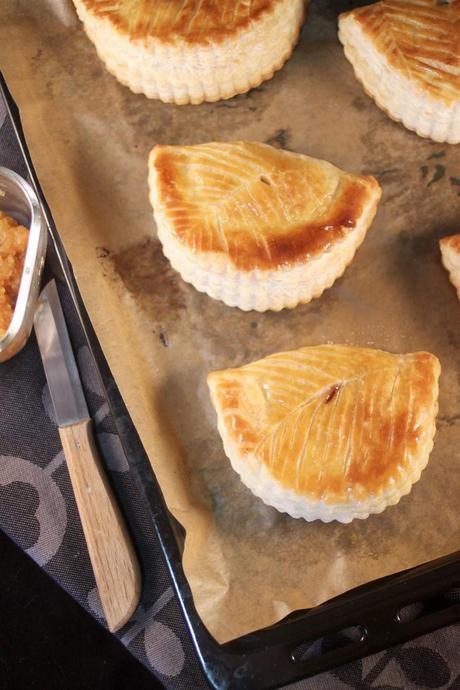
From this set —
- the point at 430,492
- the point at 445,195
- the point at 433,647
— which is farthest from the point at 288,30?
the point at 433,647

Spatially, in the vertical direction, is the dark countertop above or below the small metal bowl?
below

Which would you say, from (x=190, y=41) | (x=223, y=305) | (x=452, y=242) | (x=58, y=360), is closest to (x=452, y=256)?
(x=452, y=242)

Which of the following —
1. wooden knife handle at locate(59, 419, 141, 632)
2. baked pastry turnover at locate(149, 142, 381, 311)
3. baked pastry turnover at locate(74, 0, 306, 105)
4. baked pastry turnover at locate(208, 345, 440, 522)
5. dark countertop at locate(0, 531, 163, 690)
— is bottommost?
dark countertop at locate(0, 531, 163, 690)

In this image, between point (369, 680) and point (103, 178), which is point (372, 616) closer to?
point (369, 680)

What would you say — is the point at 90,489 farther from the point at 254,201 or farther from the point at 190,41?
the point at 190,41

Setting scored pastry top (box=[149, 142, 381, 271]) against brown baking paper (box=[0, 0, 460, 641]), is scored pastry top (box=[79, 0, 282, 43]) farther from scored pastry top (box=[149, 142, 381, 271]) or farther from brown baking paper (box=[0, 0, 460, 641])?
scored pastry top (box=[149, 142, 381, 271])

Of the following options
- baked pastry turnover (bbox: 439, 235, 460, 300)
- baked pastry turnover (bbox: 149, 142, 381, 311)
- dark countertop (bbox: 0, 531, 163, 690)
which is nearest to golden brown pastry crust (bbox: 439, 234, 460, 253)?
baked pastry turnover (bbox: 439, 235, 460, 300)

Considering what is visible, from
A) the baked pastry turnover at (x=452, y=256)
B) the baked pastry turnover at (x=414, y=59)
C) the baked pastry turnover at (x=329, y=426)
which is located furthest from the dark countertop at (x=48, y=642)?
the baked pastry turnover at (x=414, y=59)
